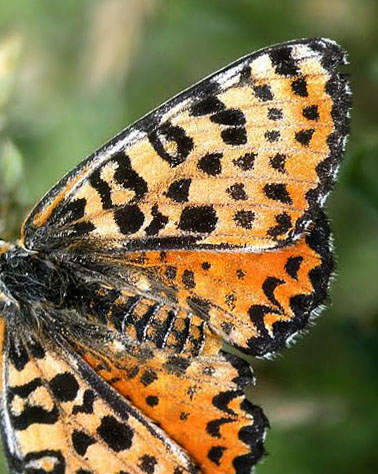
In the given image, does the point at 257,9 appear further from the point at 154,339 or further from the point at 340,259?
the point at 154,339

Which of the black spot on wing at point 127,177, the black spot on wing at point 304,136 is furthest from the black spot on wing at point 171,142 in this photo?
the black spot on wing at point 304,136

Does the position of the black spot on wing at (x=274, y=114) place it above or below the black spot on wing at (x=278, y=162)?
above

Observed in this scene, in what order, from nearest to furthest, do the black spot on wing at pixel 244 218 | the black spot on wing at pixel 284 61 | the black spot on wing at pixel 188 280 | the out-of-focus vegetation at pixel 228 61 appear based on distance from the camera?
the black spot on wing at pixel 284 61 < the black spot on wing at pixel 244 218 < the black spot on wing at pixel 188 280 < the out-of-focus vegetation at pixel 228 61

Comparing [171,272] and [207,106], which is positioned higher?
[207,106]

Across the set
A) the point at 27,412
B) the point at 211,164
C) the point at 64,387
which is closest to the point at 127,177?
the point at 211,164

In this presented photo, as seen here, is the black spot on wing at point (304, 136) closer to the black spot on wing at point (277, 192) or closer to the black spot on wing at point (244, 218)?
the black spot on wing at point (277, 192)

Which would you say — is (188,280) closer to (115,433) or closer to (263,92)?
(115,433)

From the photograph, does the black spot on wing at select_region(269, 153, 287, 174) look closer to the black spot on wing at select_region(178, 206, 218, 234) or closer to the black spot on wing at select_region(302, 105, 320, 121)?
the black spot on wing at select_region(302, 105, 320, 121)

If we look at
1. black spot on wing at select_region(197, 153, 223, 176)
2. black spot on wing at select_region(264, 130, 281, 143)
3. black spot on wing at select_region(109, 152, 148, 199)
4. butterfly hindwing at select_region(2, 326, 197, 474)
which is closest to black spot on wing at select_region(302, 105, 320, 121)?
black spot on wing at select_region(264, 130, 281, 143)
